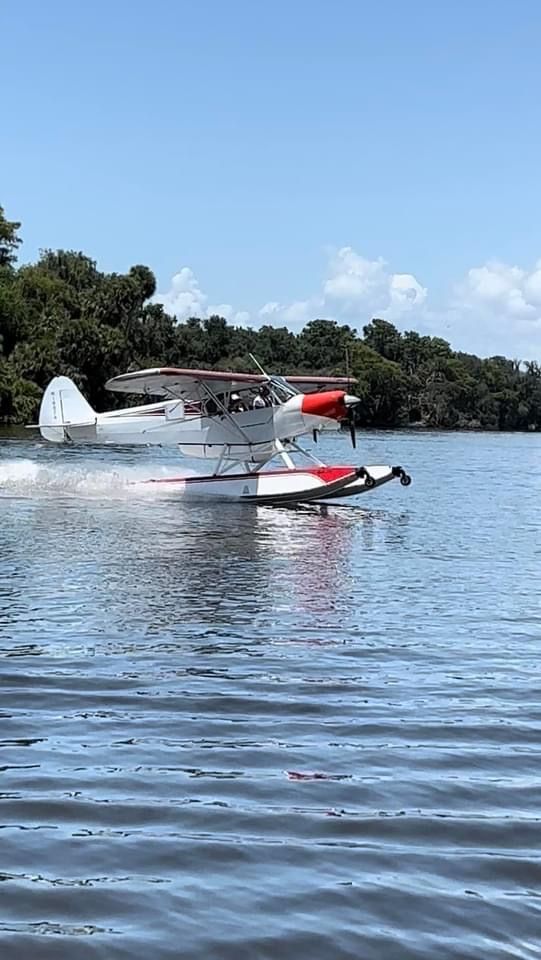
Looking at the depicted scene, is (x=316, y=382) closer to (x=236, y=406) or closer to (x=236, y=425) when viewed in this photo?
(x=236, y=406)

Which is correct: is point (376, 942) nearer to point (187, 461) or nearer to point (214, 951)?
point (214, 951)

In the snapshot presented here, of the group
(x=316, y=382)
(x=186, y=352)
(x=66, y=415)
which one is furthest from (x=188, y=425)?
(x=186, y=352)

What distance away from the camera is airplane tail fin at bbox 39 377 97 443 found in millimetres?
22062

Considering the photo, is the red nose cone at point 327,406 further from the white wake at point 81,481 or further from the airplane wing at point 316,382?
the white wake at point 81,481

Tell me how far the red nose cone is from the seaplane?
0.7 inches

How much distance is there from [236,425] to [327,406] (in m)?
2.44

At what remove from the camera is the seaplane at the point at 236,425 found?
62.4 feet

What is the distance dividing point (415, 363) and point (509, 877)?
118614 millimetres

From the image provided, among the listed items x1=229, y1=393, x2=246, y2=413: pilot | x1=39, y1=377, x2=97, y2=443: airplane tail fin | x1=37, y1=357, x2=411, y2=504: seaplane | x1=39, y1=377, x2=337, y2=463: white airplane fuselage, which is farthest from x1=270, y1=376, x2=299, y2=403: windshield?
x1=39, y1=377, x2=97, y2=443: airplane tail fin

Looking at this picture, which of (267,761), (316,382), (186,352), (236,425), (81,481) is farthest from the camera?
(186,352)

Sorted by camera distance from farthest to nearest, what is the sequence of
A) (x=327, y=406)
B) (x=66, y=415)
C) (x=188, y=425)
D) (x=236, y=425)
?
(x=66, y=415) → (x=188, y=425) → (x=236, y=425) → (x=327, y=406)

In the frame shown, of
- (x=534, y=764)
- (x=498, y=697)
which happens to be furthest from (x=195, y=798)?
(x=498, y=697)

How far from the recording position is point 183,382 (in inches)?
790

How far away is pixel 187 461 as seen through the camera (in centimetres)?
3619
